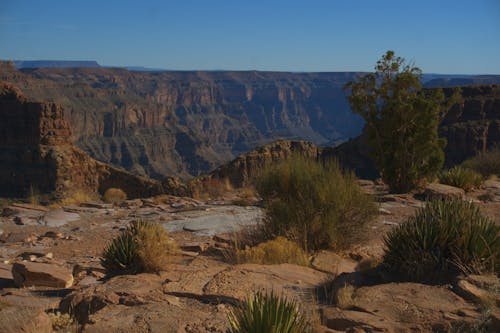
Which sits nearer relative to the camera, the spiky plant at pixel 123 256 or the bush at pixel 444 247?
the bush at pixel 444 247

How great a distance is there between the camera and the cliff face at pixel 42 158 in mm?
40625

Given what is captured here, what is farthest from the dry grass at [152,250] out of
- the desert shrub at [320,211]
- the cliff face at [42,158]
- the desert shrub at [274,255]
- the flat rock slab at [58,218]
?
the cliff face at [42,158]

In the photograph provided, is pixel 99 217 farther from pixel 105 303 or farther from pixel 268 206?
pixel 105 303

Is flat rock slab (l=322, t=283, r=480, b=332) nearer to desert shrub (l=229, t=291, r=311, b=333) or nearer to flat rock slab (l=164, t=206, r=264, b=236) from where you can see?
desert shrub (l=229, t=291, r=311, b=333)

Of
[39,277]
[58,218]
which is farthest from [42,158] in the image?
[39,277]

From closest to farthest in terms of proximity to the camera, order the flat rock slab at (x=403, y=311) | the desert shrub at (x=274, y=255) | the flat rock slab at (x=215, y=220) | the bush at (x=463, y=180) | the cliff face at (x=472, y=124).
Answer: the flat rock slab at (x=403, y=311)
the desert shrub at (x=274, y=255)
the flat rock slab at (x=215, y=220)
the bush at (x=463, y=180)
the cliff face at (x=472, y=124)

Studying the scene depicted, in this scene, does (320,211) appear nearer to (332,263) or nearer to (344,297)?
(332,263)

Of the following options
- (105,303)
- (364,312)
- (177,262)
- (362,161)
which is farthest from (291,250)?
(362,161)

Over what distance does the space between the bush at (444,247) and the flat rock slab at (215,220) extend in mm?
3969

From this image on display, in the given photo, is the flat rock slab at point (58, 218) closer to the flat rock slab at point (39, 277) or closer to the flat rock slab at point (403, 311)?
the flat rock slab at point (39, 277)

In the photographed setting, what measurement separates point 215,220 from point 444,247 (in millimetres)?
6273

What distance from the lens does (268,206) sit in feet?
26.5

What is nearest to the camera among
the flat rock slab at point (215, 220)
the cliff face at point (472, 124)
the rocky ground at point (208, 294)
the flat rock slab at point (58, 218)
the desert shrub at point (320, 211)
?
the rocky ground at point (208, 294)

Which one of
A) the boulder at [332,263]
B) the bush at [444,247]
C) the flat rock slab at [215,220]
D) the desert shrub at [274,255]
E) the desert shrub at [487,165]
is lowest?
the flat rock slab at [215,220]
